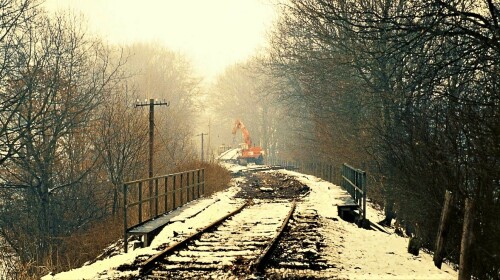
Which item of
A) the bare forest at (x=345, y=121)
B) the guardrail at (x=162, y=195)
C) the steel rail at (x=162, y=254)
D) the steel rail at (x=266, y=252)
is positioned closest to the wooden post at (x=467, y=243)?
the bare forest at (x=345, y=121)

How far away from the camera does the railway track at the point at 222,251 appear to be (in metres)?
8.51

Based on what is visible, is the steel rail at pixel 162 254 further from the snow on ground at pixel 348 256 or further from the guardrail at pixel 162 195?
the guardrail at pixel 162 195

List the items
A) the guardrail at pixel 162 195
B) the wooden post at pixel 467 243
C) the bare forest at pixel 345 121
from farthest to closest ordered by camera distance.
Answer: the guardrail at pixel 162 195
the bare forest at pixel 345 121
the wooden post at pixel 467 243

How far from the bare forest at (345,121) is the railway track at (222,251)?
3.47 m

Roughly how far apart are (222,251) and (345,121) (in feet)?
70.6

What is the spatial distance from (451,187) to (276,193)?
1473 cm

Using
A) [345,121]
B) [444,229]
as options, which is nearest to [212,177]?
[345,121]

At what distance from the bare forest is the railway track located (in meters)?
3.47

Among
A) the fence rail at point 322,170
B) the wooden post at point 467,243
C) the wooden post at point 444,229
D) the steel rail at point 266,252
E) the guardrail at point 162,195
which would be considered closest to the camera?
the wooden post at point 467,243

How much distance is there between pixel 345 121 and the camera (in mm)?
30656

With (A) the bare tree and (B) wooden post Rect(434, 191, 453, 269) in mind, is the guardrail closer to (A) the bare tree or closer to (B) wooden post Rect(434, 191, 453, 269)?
(A) the bare tree

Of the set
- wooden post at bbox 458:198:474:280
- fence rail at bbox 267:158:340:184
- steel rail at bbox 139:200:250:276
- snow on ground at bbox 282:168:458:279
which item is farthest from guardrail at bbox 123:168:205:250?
fence rail at bbox 267:158:340:184

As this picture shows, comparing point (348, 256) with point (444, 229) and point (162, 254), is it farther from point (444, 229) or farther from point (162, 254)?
point (162, 254)

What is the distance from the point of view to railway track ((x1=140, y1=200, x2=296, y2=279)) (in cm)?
851
